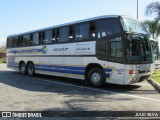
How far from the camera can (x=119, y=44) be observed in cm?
1162

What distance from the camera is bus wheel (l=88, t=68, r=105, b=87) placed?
1260 cm

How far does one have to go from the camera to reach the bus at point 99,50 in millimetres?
11547

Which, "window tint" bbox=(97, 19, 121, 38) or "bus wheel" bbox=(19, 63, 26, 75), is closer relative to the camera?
"window tint" bbox=(97, 19, 121, 38)

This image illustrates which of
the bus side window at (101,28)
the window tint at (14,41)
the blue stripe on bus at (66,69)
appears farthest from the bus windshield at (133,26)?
the window tint at (14,41)

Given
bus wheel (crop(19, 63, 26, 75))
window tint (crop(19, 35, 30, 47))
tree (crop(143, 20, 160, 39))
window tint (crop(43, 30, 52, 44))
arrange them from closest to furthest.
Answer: window tint (crop(43, 30, 52, 44)) → window tint (crop(19, 35, 30, 47)) → bus wheel (crop(19, 63, 26, 75)) → tree (crop(143, 20, 160, 39))

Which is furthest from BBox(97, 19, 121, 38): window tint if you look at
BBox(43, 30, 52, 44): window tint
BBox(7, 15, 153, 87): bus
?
BBox(43, 30, 52, 44): window tint

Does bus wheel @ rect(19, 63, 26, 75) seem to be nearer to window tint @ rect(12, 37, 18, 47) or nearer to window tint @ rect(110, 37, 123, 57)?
window tint @ rect(12, 37, 18, 47)

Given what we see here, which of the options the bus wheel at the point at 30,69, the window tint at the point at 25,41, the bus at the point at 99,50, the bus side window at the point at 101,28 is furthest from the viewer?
the window tint at the point at 25,41

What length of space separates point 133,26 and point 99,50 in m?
1.98

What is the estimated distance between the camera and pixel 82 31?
13.7 metres

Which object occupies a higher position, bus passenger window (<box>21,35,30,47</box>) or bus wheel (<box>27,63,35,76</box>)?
bus passenger window (<box>21,35,30,47</box>)

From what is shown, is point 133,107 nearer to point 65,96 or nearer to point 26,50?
point 65,96

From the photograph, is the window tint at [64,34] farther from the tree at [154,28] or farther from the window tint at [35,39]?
the tree at [154,28]

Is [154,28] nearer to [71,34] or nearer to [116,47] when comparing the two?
[71,34]
